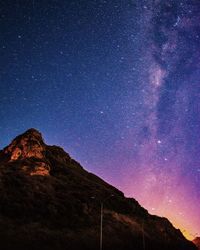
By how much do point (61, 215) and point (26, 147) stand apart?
60.9 metres

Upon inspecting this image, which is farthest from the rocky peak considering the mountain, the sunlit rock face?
the mountain

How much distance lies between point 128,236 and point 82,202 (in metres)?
19.3

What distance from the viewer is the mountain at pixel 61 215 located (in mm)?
74562

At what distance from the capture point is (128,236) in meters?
91.1

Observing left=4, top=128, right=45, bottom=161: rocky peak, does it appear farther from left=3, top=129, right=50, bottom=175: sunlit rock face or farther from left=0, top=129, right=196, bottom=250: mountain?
left=0, top=129, right=196, bottom=250: mountain

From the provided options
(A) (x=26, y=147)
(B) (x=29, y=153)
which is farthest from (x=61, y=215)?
(A) (x=26, y=147)

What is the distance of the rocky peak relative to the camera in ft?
458

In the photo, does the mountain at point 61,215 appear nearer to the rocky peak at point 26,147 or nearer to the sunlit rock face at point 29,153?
the sunlit rock face at point 29,153

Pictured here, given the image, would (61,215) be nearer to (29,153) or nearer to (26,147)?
(29,153)

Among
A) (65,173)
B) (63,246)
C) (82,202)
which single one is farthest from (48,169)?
(63,246)

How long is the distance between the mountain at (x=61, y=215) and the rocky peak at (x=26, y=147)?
0.47 metres

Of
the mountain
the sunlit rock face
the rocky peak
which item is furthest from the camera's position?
the rocky peak

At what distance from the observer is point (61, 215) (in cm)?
8975

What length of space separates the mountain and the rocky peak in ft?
1.56
